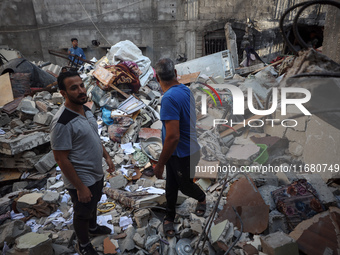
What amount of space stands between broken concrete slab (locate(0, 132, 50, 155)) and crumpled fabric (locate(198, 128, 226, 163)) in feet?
10.1

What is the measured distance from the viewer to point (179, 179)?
2.48 metres

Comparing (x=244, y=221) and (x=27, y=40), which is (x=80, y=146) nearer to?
(x=244, y=221)

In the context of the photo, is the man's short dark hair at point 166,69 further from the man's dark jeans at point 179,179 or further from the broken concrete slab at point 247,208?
the broken concrete slab at point 247,208

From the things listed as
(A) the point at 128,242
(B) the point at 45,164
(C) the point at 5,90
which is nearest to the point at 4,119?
(C) the point at 5,90

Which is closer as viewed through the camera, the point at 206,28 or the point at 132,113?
the point at 132,113

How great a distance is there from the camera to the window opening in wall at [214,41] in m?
11.2

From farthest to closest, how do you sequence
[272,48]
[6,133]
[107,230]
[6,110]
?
A: [272,48] → [6,110] → [6,133] → [107,230]

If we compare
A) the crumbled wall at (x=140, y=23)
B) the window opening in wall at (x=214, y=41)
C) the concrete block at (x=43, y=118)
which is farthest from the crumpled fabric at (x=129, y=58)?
the window opening in wall at (x=214, y=41)

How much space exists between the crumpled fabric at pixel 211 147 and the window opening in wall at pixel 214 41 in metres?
8.06

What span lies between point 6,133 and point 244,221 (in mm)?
4965

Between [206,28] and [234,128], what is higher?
[206,28]

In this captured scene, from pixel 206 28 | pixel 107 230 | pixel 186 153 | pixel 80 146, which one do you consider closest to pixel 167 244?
pixel 107 230

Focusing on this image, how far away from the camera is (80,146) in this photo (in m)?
2.10

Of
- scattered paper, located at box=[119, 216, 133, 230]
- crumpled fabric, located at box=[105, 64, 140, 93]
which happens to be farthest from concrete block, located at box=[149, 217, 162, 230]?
crumpled fabric, located at box=[105, 64, 140, 93]
